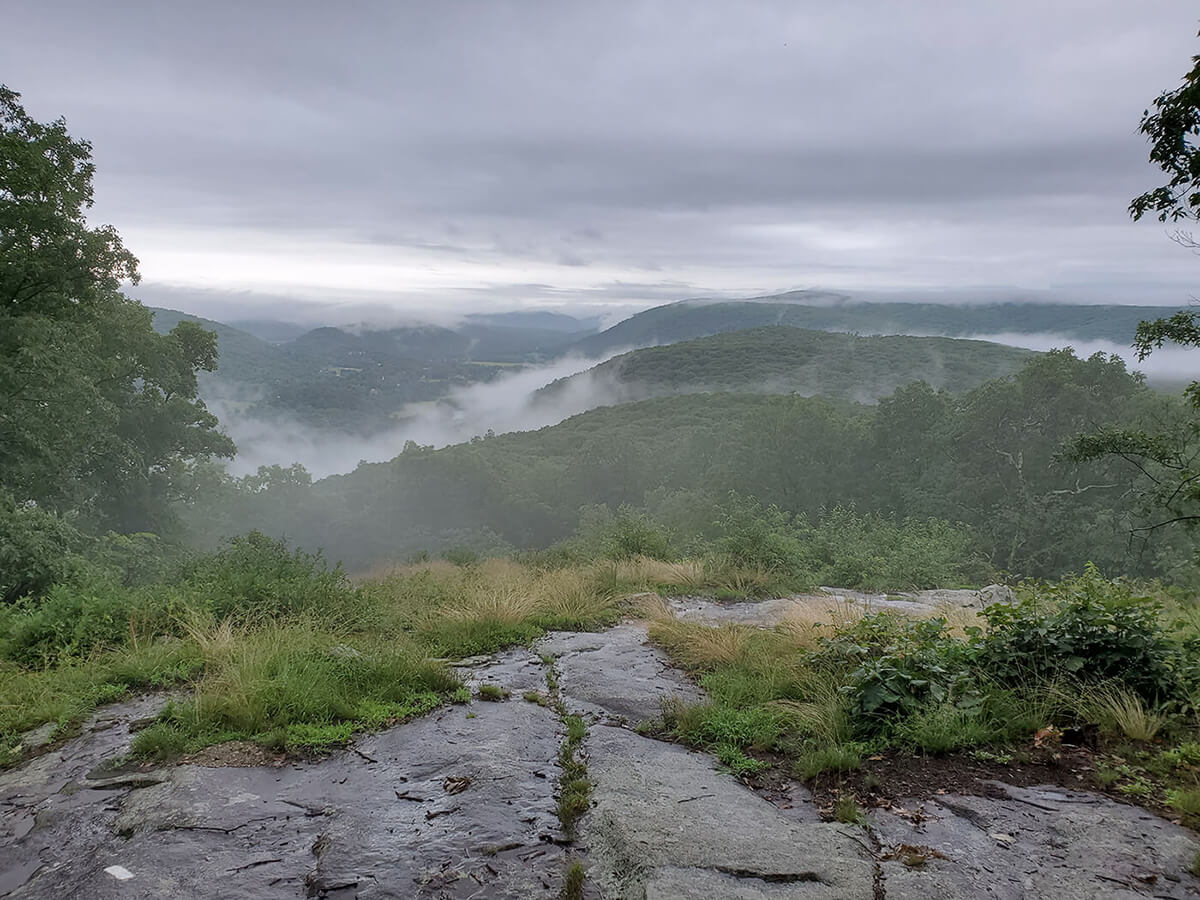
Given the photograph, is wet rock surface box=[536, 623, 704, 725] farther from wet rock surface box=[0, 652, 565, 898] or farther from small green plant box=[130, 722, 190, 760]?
small green plant box=[130, 722, 190, 760]

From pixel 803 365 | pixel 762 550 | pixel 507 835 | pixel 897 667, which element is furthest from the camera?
pixel 803 365

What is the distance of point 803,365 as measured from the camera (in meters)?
109

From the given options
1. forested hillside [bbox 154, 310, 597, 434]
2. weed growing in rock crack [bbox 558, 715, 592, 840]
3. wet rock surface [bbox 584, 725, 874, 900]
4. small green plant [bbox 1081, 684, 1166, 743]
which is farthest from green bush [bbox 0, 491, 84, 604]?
forested hillside [bbox 154, 310, 597, 434]

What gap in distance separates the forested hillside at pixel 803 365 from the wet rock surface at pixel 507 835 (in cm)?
8530

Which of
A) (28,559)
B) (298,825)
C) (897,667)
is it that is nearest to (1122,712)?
(897,667)

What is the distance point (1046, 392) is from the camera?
3256 centimetres

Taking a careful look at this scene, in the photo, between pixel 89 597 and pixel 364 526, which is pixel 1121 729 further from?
pixel 364 526

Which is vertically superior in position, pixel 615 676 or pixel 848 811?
pixel 848 811

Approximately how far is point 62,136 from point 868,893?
1901 cm

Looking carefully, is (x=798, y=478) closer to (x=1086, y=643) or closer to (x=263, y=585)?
(x=263, y=585)

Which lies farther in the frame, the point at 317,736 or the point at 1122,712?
the point at 317,736

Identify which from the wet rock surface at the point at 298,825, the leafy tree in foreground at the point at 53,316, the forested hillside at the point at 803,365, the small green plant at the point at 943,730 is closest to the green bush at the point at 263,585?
the wet rock surface at the point at 298,825

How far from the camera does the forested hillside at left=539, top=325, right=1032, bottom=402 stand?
93.7 m

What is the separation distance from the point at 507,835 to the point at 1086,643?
13.3 feet
